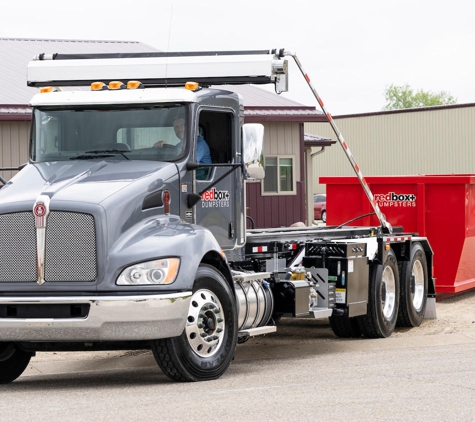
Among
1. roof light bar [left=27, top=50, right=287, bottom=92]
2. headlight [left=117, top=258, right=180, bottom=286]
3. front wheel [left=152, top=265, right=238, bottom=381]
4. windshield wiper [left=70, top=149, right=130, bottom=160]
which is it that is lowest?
front wheel [left=152, top=265, right=238, bottom=381]

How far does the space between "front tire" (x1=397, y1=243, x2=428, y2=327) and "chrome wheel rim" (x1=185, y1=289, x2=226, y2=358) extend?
460 centimetres

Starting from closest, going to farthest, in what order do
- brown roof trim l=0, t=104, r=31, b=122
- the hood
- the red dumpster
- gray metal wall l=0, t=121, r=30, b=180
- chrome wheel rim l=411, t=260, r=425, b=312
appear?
the hood → chrome wheel rim l=411, t=260, r=425, b=312 → the red dumpster → brown roof trim l=0, t=104, r=31, b=122 → gray metal wall l=0, t=121, r=30, b=180

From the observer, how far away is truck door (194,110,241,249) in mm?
10516

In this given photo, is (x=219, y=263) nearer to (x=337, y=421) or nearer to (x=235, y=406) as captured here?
(x=235, y=406)

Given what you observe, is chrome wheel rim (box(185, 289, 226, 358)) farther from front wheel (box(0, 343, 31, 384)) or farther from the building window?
the building window

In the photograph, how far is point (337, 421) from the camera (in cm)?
729

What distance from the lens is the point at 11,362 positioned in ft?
33.3

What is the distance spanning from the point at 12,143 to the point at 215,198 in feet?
42.2

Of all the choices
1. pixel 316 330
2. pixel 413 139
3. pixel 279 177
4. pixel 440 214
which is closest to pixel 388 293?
pixel 316 330

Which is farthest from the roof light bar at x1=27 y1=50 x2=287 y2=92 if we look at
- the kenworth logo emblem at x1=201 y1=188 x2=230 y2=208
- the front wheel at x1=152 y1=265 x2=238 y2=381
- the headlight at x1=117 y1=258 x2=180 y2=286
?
the headlight at x1=117 y1=258 x2=180 y2=286

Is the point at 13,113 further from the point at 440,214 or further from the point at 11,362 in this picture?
the point at 11,362

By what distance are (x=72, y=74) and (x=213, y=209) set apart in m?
2.15

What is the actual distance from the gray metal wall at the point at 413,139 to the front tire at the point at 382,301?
40.7m

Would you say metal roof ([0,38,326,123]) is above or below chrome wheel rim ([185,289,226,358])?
above
